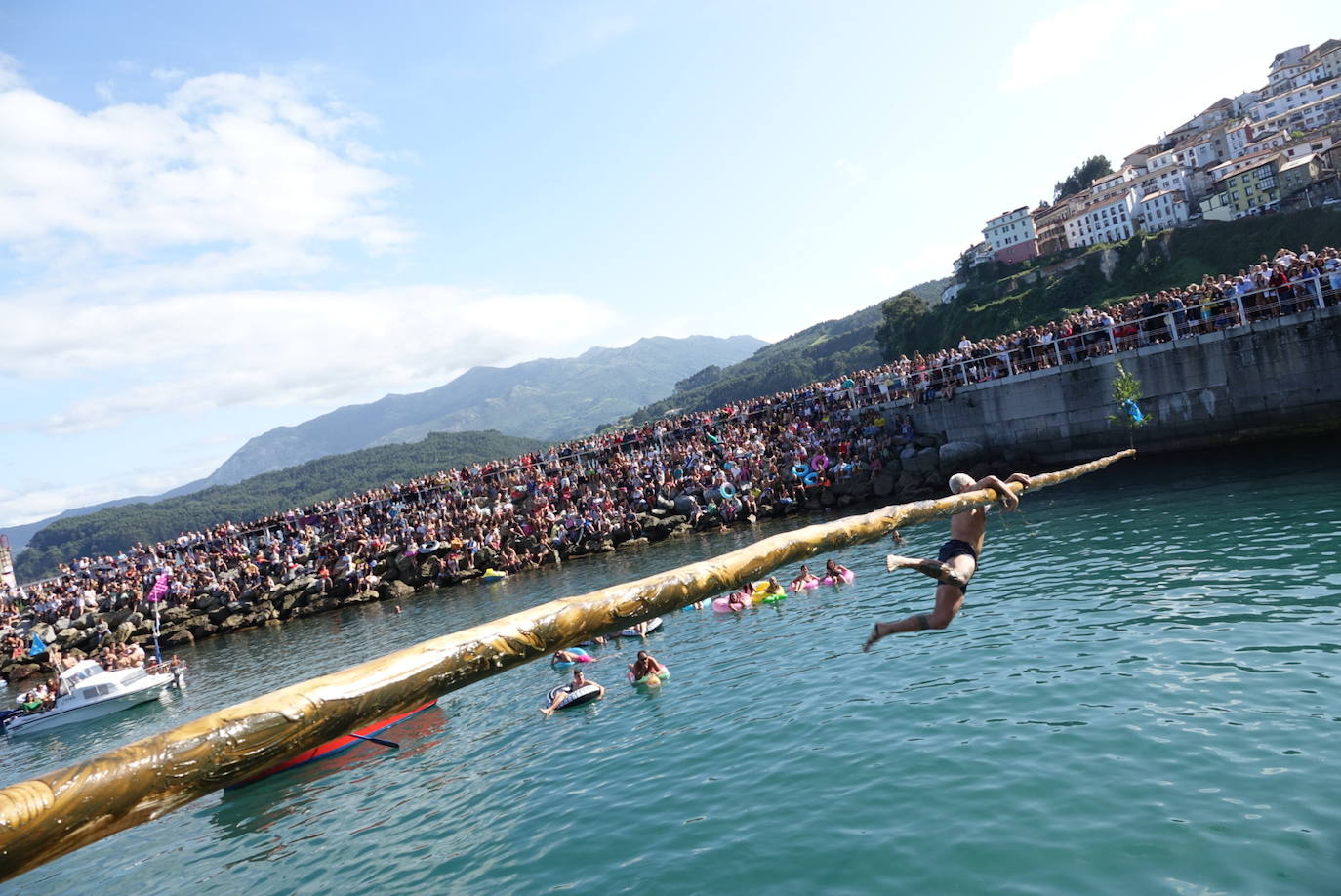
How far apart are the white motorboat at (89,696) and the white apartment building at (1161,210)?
11772cm

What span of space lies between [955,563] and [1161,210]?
12264cm

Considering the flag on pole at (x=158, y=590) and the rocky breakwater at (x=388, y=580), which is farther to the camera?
the flag on pole at (x=158, y=590)

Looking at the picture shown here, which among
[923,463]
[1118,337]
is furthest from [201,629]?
[1118,337]

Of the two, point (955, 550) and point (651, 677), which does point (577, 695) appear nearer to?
point (651, 677)

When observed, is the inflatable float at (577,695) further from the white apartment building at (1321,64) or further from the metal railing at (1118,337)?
the white apartment building at (1321,64)

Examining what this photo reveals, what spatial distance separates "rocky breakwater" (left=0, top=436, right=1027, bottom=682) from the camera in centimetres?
3481

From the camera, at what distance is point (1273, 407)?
26.4 meters

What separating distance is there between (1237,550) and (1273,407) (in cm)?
1289

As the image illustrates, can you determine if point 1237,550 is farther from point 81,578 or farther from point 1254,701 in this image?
point 81,578

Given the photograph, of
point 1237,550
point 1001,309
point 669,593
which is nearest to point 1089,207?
point 1001,309

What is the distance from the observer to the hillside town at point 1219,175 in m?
87.2

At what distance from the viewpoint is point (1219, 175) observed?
101312 mm

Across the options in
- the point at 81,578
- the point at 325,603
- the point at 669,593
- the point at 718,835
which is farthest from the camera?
the point at 81,578

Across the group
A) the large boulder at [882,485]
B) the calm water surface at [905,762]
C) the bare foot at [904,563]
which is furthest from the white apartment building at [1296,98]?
the bare foot at [904,563]
